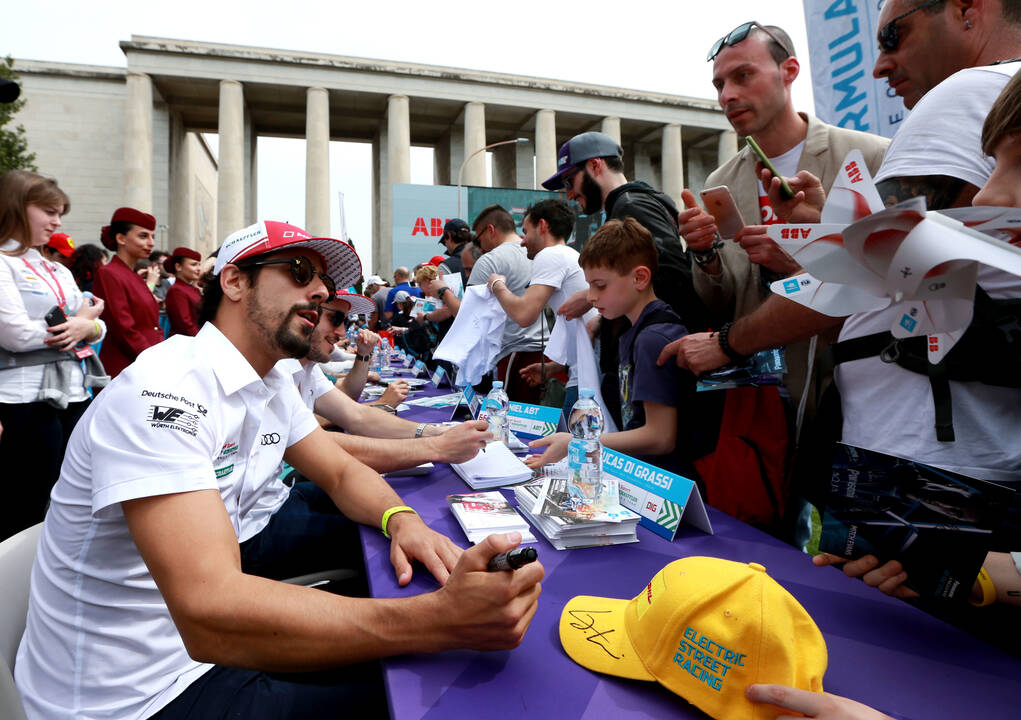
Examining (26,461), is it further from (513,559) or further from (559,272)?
(513,559)

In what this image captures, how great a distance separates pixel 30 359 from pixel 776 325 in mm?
3797

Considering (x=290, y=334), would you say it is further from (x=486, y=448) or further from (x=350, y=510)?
(x=486, y=448)

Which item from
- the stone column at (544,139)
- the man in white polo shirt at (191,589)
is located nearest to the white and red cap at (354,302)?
the man in white polo shirt at (191,589)

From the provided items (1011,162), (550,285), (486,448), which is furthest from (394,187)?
(1011,162)

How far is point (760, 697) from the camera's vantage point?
79 centimetres

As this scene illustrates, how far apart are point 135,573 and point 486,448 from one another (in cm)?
133

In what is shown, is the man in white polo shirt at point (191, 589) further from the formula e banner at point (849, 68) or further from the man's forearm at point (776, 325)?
the formula e banner at point (849, 68)

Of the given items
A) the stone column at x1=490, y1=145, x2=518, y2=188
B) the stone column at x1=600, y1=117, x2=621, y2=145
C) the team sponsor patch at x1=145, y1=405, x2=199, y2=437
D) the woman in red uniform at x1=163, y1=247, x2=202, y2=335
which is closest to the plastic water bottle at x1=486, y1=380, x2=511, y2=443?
the team sponsor patch at x1=145, y1=405, x2=199, y2=437

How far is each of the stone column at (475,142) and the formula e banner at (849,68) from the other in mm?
25827

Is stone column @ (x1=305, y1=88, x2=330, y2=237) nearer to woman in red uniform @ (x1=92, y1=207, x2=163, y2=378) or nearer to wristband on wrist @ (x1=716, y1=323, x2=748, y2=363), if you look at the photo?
woman in red uniform @ (x1=92, y1=207, x2=163, y2=378)

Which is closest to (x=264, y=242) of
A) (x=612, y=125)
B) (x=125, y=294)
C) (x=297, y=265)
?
(x=297, y=265)

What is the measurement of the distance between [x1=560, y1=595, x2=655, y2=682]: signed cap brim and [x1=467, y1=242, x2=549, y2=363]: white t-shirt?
10.2ft

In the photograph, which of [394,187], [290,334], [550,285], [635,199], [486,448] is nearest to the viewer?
[290,334]

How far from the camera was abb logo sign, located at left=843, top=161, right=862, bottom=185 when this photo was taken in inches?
32.7
